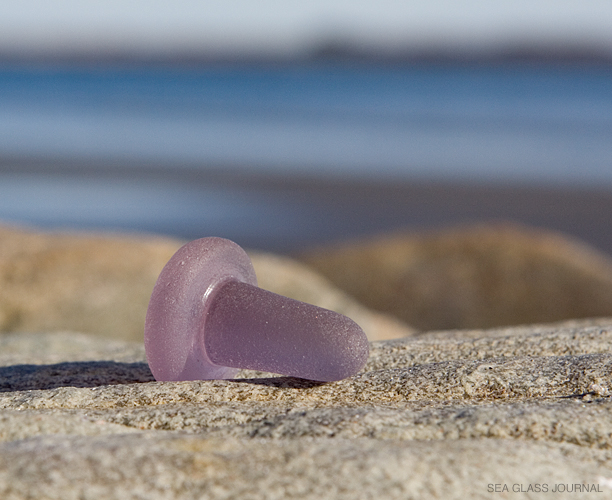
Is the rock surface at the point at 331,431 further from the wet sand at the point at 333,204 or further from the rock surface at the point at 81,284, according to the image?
the wet sand at the point at 333,204

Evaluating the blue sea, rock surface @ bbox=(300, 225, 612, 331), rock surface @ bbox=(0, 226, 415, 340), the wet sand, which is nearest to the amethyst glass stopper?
rock surface @ bbox=(0, 226, 415, 340)

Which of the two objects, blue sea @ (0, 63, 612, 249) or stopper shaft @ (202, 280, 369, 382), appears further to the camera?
blue sea @ (0, 63, 612, 249)

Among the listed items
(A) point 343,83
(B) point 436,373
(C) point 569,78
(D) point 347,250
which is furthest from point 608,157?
(C) point 569,78

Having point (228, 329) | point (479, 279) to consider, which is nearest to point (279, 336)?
point (228, 329)

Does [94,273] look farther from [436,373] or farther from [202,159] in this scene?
[202,159]

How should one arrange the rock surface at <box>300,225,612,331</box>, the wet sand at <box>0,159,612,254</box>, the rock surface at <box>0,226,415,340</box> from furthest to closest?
the wet sand at <box>0,159,612,254</box> < the rock surface at <box>300,225,612,331</box> < the rock surface at <box>0,226,415,340</box>

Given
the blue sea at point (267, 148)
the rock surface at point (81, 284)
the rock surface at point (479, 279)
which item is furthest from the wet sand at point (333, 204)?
the rock surface at point (81, 284)

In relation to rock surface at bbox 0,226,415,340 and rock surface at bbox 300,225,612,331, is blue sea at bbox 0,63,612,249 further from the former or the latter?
rock surface at bbox 0,226,415,340

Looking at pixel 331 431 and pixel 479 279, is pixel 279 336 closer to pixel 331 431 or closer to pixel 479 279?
pixel 331 431
